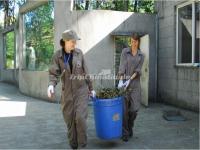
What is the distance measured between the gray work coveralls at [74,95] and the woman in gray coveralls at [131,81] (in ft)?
3.09

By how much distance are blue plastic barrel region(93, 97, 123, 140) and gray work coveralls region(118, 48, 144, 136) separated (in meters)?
0.49

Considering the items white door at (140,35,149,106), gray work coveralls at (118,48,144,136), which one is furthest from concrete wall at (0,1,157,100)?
gray work coveralls at (118,48,144,136)

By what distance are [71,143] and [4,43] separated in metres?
15.6

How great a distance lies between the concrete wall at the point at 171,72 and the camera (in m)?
10.4

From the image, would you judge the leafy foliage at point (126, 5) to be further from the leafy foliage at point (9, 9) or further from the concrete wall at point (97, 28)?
the leafy foliage at point (9, 9)

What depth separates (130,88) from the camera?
701 centimetres

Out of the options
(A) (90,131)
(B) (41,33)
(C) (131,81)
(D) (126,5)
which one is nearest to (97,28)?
(B) (41,33)

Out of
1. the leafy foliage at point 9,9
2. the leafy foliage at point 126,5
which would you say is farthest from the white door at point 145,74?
the leafy foliage at point 9,9

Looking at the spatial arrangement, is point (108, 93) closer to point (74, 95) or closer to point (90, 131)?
point (74, 95)

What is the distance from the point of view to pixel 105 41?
39.6ft

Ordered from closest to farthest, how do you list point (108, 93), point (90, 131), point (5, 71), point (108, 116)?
1. point (108, 116)
2. point (108, 93)
3. point (90, 131)
4. point (5, 71)

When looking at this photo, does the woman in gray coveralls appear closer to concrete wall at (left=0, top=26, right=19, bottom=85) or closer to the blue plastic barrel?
the blue plastic barrel

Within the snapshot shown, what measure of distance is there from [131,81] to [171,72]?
16.1ft

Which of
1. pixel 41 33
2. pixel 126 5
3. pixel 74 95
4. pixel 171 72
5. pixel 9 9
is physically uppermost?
pixel 9 9
